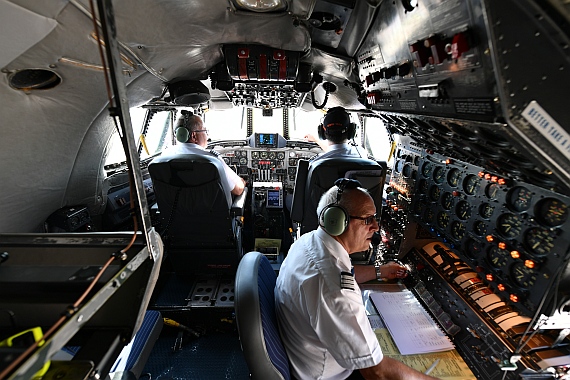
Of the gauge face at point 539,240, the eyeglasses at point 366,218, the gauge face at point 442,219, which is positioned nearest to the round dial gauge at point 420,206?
the gauge face at point 442,219

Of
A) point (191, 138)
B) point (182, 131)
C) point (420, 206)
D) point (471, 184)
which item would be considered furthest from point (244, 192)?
point (471, 184)

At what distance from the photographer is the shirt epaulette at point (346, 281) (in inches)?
44.8

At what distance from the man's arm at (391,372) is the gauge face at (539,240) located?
77 centimetres

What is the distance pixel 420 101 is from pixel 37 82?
2.05 meters

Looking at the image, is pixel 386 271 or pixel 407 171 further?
pixel 407 171

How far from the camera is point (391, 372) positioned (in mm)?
1169

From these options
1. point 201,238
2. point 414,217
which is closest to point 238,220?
point 201,238

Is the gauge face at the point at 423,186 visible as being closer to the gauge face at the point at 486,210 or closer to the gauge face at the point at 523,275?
the gauge face at the point at 486,210

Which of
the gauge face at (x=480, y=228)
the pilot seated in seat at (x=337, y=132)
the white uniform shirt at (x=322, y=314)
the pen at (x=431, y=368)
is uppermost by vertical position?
the pilot seated in seat at (x=337, y=132)

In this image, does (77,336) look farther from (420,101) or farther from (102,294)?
(420,101)

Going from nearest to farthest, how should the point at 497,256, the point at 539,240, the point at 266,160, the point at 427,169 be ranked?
1. the point at 539,240
2. the point at 497,256
3. the point at 427,169
4. the point at 266,160

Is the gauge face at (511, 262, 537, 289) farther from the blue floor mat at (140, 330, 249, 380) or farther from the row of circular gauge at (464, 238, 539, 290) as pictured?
the blue floor mat at (140, 330, 249, 380)

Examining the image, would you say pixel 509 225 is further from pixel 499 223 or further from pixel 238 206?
pixel 238 206

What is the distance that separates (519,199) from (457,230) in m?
0.50
